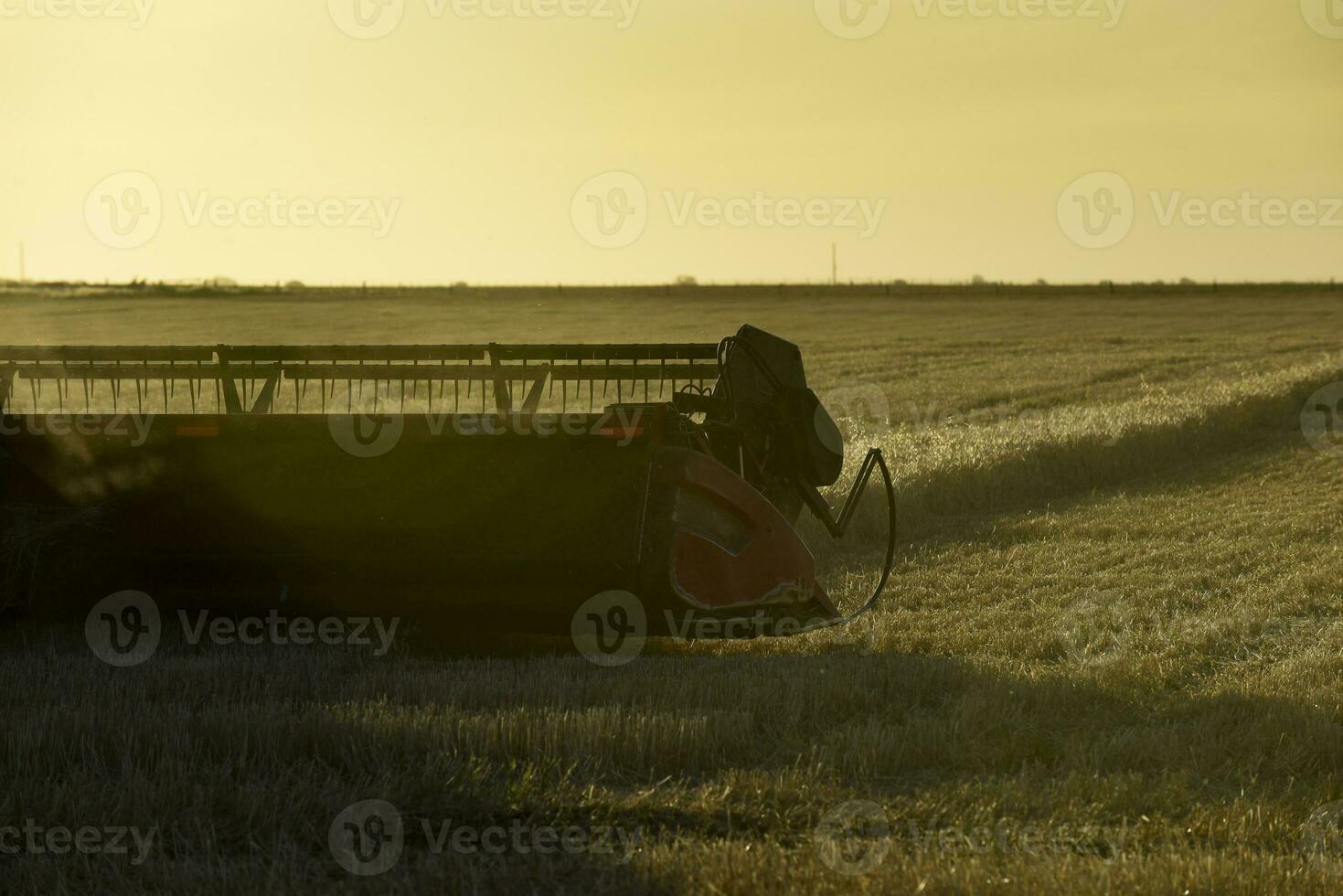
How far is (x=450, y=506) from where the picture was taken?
7.62m

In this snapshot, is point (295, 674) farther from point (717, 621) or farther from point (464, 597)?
point (717, 621)

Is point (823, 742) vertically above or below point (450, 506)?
below

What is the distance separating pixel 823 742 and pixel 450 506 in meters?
2.82

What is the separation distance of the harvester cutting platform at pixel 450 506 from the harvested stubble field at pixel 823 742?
1.09 feet

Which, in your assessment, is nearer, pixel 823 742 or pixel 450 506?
pixel 823 742

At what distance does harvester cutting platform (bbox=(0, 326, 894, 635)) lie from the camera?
7.23 metres

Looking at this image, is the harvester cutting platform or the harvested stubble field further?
the harvester cutting platform

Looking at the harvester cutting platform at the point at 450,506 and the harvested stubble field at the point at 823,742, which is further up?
the harvester cutting platform at the point at 450,506

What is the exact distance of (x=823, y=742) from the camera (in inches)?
217

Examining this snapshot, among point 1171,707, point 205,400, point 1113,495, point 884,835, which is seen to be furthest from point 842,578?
point 205,400

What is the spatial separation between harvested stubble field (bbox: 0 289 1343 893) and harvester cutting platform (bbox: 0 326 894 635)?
33cm

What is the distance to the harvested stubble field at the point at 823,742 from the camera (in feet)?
13.8

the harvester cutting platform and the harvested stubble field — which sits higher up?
the harvester cutting platform

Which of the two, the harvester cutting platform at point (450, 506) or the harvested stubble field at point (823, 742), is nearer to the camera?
the harvested stubble field at point (823, 742)
